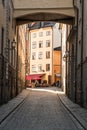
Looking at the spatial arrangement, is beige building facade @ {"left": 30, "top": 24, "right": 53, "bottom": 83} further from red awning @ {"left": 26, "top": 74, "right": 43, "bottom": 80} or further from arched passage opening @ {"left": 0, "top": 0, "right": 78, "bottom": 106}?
arched passage opening @ {"left": 0, "top": 0, "right": 78, "bottom": 106}

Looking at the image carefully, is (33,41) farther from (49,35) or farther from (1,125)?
(1,125)

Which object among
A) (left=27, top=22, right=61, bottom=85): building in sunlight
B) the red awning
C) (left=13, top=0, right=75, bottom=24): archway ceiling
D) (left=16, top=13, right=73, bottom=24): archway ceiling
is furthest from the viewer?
the red awning

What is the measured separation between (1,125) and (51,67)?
82.9 metres

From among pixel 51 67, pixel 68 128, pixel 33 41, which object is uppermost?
pixel 33 41

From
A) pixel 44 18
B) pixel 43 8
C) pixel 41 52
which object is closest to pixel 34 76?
pixel 41 52

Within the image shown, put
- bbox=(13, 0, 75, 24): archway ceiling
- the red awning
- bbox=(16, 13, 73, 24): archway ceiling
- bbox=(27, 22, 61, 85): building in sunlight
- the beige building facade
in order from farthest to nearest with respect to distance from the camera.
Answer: the beige building facade < the red awning < bbox=(27, 22, 61, 85): building in sunlight < bbox=(16, 13, 73, 24): archway ceiling < bbox=(13, 0, 75, 24): archway ceiling

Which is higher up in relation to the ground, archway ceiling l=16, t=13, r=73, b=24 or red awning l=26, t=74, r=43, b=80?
archway ceiling l=16, t=13, r=73, b=24

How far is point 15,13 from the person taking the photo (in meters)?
42.8

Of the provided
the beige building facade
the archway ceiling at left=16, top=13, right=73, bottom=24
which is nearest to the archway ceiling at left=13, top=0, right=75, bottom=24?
the archway ceiling at left=16, top=13, right=73, bottom=24

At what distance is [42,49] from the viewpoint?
107 meters

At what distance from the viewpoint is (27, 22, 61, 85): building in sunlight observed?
334 ft

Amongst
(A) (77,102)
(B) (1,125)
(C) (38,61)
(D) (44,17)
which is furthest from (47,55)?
(B) (1,125)

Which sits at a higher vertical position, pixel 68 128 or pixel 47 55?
pixel 47 55

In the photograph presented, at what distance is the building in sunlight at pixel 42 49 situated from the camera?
10194cm
